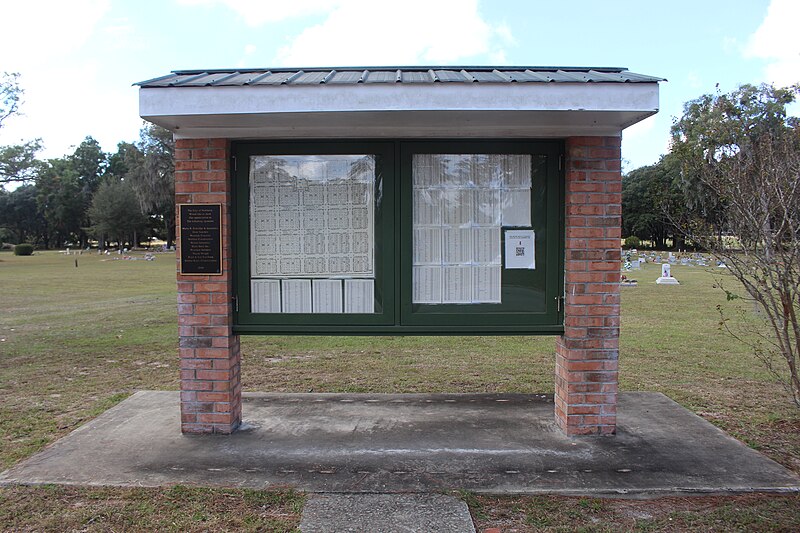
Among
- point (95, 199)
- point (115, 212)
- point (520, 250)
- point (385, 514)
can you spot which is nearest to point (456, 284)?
point (520, 250)

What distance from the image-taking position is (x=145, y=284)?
2238cm

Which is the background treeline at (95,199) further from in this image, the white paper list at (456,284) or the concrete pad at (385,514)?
the concrete pad at (385,514)

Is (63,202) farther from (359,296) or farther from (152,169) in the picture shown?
(359,296)

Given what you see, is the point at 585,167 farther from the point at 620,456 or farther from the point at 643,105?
the point at 620,456

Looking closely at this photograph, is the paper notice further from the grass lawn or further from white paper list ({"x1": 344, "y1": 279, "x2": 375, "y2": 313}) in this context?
the grass lawn

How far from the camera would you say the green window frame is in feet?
14.5

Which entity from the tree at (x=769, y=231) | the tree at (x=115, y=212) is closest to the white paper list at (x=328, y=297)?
the tree at (x=769, y=231)

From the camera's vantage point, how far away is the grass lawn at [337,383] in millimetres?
3213

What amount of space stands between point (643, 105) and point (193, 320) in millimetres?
3587

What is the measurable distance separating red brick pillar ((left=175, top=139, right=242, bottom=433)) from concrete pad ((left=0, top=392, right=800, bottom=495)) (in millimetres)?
222

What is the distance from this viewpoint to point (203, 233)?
4.38m

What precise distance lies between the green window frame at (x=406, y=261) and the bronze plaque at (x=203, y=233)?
6.7 inches

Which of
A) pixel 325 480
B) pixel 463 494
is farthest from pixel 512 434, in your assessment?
pixel 325 480

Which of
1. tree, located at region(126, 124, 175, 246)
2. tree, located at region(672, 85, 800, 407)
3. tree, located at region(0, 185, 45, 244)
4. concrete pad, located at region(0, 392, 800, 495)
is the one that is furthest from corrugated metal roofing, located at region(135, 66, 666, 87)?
tree, located at region(0, 185, 45, 244)
